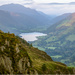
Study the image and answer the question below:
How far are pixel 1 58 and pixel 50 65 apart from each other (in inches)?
1343

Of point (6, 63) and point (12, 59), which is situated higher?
point (12, 59)

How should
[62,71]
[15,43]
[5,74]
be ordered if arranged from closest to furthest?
1. [5,74]
2. [15,43]
3. [62,71]

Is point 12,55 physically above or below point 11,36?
below

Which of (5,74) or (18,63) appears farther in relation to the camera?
(18,63)

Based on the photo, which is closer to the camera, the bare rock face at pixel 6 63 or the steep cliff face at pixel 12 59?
the bare rock face at pixel 6 63

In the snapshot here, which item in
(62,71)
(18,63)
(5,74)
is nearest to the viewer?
(5,74)

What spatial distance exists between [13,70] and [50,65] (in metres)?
29.4

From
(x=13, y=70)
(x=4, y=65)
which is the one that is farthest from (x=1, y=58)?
(x=13, y=70)

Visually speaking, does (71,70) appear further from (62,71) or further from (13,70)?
(13,70)

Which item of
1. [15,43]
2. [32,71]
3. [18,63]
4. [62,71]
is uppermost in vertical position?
[15,43]

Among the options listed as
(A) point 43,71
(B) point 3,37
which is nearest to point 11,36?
(B) point 3,37

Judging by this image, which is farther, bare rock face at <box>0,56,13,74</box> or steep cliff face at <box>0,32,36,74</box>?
steep cliff face at <box>0,32,36,74</box>

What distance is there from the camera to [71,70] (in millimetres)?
88750

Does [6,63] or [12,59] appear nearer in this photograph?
[6,63]
